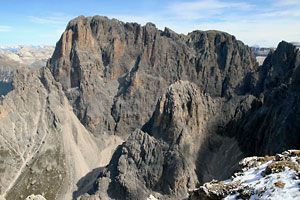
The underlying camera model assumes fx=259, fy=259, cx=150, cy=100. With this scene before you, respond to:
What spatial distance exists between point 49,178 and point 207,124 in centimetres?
4249

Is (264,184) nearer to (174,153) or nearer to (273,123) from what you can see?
(273,123)

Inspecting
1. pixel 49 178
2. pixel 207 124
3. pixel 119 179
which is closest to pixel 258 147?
pixel 207 124

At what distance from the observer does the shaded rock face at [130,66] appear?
314ft

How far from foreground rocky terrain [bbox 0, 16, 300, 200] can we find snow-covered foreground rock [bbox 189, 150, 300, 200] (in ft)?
44.8

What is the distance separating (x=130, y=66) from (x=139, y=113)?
69.8ft

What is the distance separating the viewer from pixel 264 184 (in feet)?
52.2

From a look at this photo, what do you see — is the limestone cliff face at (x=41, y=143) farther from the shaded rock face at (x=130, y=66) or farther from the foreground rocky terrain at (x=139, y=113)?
the shaded rock face at (x=130, y=66)

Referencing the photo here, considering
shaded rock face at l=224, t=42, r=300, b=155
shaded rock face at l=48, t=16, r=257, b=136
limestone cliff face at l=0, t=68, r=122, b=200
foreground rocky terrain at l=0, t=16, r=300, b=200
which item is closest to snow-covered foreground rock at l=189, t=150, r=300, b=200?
foreground rocky terrain at l=0, t=16, r=300, b=200

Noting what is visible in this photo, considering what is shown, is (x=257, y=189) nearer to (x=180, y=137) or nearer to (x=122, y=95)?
(x=180, y=137)

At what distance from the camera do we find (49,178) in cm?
6669

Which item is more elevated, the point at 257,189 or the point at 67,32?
the point at 67,32

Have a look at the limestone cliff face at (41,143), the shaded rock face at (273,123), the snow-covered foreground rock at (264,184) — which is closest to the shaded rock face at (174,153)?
the shaded rock face at (273,123)

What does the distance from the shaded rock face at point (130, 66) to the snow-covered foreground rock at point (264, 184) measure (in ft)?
257

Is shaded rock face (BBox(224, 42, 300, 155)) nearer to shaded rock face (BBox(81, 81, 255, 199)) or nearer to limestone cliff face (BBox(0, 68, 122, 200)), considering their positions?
shaded rock face (BBox(81, 81, 255, 199))
